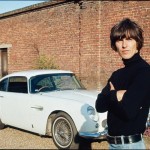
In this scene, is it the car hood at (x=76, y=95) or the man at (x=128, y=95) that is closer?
the man at (x=128, y=95)

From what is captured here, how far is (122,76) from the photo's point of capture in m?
2.47

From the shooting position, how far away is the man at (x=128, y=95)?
7.55 feet

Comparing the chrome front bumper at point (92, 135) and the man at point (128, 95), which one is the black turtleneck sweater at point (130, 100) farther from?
the chrome front bumper at point (92, 135)

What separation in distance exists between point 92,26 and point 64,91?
4893 millimetres

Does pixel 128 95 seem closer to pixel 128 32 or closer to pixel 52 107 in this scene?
pixel 128 32

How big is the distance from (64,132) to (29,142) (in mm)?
927

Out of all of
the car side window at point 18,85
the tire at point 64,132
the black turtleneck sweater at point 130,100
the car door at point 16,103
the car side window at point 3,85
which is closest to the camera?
the black turtleneck sweater at point 130,100

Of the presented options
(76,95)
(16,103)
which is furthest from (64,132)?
(16,103)

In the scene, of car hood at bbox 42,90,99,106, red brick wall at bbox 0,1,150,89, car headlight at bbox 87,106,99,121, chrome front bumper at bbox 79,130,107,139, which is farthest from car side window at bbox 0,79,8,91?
red brick wall at bbox 0,1,150,89

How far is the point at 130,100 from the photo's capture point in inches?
90.2

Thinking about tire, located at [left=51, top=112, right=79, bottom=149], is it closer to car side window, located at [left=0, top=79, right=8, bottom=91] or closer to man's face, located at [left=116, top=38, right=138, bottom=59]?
car side window, located at [left=0, top=79, right=8, bottom=91]

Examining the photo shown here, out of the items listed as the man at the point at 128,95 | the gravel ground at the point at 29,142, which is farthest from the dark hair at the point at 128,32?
the gravel ground at the point at 29,142

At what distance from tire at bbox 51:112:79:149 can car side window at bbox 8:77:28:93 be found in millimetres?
1258

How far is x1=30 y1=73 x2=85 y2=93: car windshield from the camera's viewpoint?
6827 millimetres
